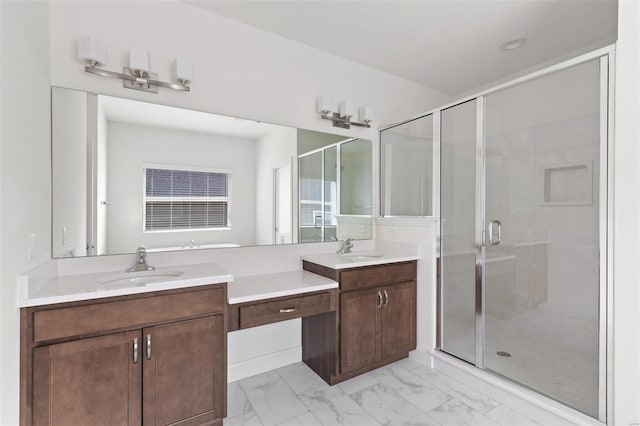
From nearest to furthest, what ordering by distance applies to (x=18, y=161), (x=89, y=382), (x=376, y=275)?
(x=18, y=161)
(x=89, y=382)
(x=376, y=275)

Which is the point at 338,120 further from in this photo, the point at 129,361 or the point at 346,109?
the point at 129,361

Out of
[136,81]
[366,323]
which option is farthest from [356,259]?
[136,81]

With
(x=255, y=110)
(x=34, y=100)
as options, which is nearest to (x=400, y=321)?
(x=255, y=110)

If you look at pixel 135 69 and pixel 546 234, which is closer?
pixel 135 69

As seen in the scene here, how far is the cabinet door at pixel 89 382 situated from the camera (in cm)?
130

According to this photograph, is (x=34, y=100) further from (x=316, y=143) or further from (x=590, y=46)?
(x=590, y=46)

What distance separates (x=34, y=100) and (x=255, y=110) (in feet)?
4.14

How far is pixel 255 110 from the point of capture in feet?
7.63

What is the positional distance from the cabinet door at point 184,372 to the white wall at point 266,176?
0.83 meters

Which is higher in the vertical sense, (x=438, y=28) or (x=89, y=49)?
(x=438, y=28)

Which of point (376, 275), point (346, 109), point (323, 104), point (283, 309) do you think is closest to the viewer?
point (283, 309)

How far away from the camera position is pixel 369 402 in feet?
6.48

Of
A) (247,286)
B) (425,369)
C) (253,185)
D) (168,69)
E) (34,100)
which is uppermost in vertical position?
(168,69)
